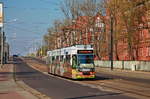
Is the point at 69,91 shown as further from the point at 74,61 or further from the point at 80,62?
the point at 74,61

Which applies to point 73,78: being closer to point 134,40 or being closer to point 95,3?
point 134,40

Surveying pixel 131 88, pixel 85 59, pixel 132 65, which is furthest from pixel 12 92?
pixel 132 65

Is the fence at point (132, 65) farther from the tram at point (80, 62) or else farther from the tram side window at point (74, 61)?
the tram side window at point (74, 61)

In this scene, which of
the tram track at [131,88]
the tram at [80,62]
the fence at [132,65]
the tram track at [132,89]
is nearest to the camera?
the tram track at [132,89]

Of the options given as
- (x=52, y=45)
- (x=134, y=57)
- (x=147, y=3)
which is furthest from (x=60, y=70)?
(x=52, y=45)

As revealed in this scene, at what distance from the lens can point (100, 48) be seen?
84438mm

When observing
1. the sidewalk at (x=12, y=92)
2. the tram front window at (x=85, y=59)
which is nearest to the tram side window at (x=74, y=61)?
the tram front window at (x=85, y=59)

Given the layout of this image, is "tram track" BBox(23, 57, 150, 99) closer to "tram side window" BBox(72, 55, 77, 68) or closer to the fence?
"tram side window" BBox(72, 55, 77, 68)

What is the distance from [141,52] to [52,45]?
58055 mm

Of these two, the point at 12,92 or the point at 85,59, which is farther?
the point at 85,59

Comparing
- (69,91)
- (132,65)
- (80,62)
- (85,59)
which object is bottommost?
(69,91)

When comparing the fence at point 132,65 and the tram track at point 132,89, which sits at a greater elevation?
the fence at point 132,65

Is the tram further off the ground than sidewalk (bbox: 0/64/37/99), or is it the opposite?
the tram

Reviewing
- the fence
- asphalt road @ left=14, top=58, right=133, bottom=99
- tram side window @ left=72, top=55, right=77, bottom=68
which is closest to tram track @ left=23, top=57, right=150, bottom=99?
asphalt road @ left=14, top=58, right=133, bottom=99
